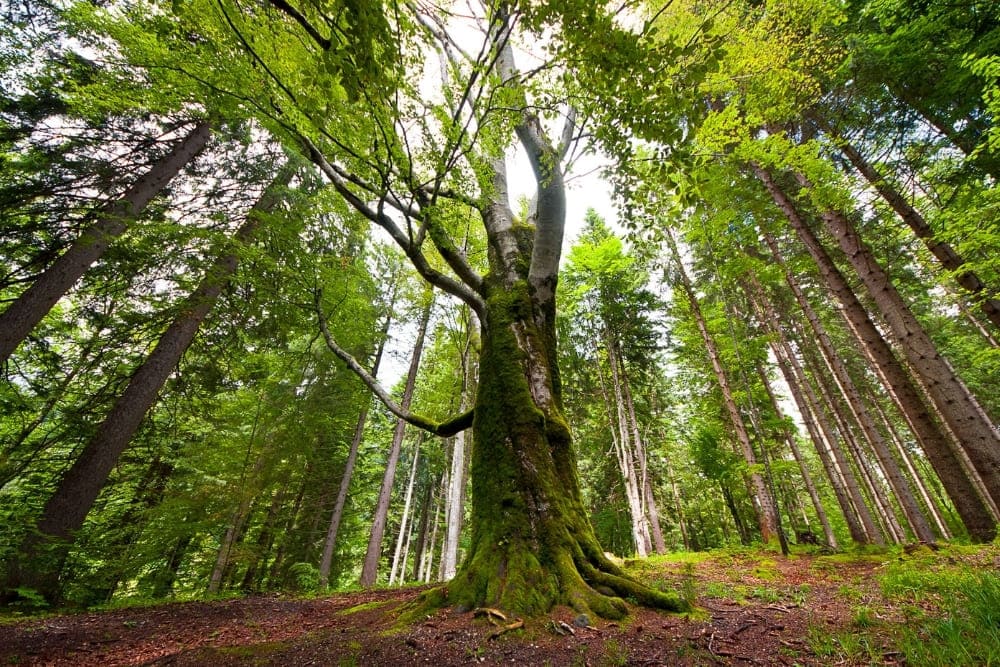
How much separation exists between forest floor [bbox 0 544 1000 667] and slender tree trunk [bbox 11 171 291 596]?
1535 millimetres

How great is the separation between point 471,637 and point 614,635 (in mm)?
987

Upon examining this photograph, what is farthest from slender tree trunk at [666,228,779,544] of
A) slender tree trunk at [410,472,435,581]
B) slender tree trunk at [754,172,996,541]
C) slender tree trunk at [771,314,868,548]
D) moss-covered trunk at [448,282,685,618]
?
slender tree trunk at [410,472,435,581]

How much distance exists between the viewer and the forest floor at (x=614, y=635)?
87.0 inches

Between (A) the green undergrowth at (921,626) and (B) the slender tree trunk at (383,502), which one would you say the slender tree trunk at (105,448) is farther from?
(A) the green undergrowth at (921,626)

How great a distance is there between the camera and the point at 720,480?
1396 cm

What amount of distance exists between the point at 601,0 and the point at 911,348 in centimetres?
806

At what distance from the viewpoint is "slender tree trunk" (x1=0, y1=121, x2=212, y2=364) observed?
611cm

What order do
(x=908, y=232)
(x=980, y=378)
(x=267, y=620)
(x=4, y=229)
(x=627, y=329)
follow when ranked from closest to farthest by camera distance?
1. (x=267, y=620)
2. (x=4, y=229)
3. (x=908, y=232)
4. (x=627, y=329)
5. (x=980, y=378)

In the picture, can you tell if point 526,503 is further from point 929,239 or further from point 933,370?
point 929,239

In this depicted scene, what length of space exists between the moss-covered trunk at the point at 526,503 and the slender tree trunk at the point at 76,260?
22.5ft

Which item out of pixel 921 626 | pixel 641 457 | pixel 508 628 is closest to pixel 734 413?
pixel 641 457

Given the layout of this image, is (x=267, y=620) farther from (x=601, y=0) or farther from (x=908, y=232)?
(x=908, y=232)

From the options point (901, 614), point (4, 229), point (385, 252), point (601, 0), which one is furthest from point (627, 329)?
point (4, 229)

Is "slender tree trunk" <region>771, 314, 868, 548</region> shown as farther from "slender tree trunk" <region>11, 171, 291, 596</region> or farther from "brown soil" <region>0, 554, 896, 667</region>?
"slender tree trunk" <region>11, 171, 291, 596</region>
